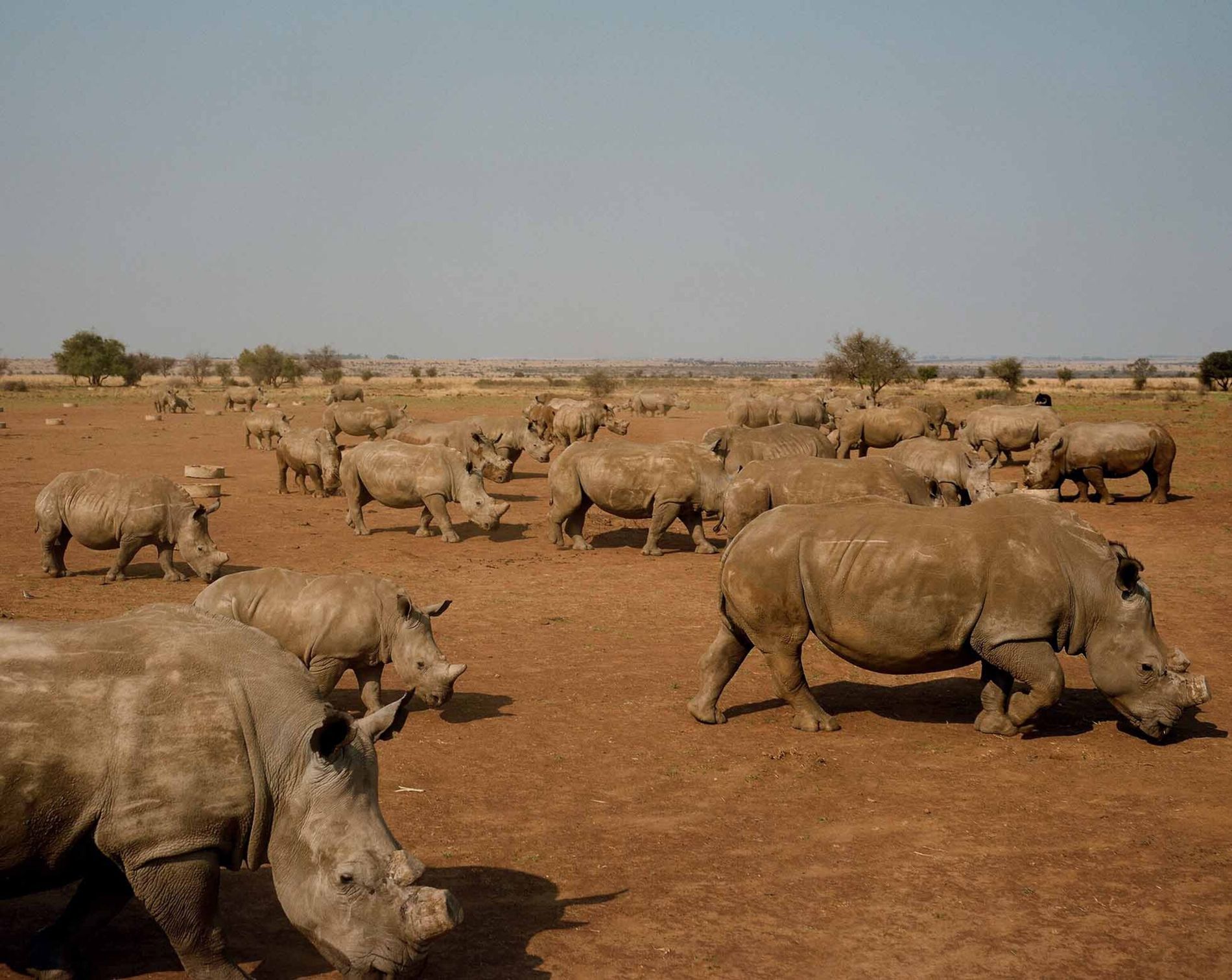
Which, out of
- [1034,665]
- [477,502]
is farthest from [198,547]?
[1034,665]

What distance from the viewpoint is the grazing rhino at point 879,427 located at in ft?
103

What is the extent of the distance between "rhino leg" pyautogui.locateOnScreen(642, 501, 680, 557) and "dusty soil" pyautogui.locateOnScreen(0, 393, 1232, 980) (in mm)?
3551

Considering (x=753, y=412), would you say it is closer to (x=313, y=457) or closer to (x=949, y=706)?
(x=313, y=457)

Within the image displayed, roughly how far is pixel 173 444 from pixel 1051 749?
111ft

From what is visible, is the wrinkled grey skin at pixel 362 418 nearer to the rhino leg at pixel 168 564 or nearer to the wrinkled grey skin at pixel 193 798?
the rhino leg at pixel 168 564

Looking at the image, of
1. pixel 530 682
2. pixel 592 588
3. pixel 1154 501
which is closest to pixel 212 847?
pixel 530 682

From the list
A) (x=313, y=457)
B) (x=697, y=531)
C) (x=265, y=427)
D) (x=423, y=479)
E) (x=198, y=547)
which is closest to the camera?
(x=198, y=547)

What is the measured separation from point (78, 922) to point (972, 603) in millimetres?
6524

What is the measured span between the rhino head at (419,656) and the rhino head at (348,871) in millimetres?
4190

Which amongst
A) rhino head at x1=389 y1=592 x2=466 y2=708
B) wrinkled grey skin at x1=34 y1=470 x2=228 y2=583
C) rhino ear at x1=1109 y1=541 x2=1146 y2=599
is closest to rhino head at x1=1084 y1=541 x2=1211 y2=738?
rhino ear at x1=1109 y1=541 x2=1146 y2=599

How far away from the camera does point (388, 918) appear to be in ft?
15.5

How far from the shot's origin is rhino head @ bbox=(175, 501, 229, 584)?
1494 centimetres

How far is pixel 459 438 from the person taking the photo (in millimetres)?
26266

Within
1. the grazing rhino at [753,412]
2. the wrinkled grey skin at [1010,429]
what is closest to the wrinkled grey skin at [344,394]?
the grazing rhino at [753,412]
